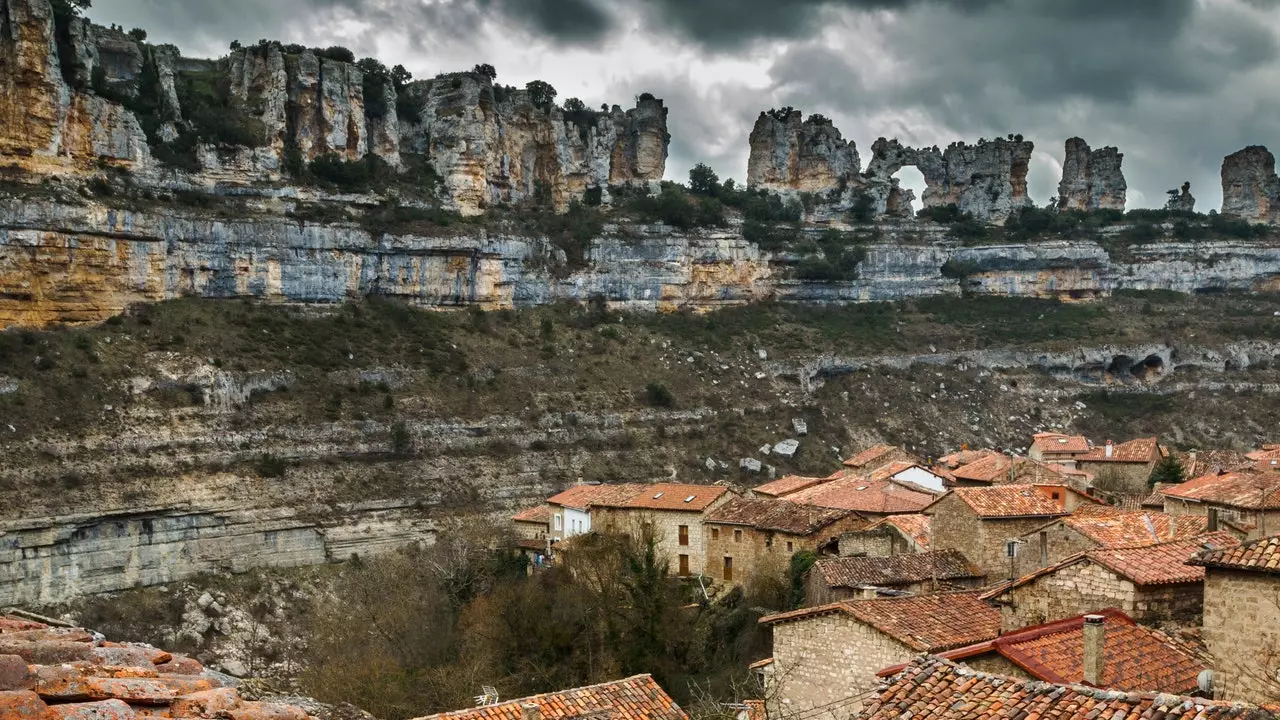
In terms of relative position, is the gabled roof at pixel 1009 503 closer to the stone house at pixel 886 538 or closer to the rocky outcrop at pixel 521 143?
the stone house at pixel 886 538

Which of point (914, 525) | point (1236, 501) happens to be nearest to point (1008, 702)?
point (1236, 501)

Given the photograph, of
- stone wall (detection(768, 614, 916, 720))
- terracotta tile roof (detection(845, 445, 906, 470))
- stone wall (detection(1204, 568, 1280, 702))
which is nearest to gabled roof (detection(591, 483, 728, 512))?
terracotta tile roof (detection(845, 445, 906, 470))

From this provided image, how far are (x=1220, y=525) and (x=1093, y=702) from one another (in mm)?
13707

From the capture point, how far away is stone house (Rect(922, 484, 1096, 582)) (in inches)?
957

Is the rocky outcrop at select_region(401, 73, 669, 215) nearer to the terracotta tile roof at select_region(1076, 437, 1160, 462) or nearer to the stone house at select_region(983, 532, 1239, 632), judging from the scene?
the terracotta tile roof at select_region(1076, 437, 1160, 462)

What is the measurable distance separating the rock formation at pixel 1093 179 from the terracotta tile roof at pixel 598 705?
354ft

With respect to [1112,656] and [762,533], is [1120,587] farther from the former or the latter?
[762,533]

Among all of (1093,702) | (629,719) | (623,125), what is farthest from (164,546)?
(623,125)

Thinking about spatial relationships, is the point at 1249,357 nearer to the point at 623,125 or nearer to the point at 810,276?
the point at 810,276

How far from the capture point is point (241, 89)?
78.1m

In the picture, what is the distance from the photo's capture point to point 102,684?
7.52 meters

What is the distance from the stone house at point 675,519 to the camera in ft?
121

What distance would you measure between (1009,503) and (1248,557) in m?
13.5

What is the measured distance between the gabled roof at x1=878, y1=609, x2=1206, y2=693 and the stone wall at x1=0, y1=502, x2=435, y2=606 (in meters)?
40.0
